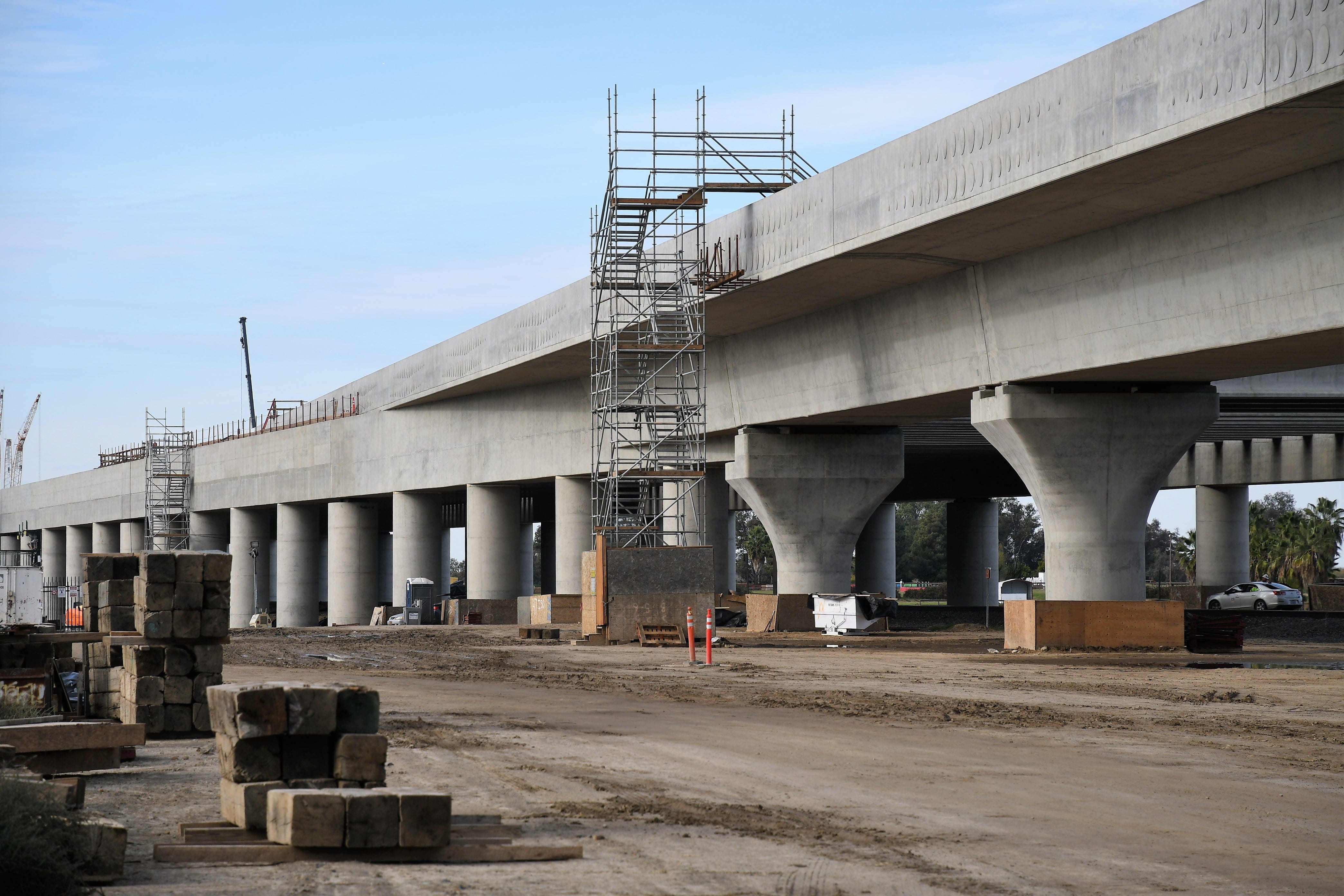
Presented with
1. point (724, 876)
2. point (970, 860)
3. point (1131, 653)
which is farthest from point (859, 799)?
point (1131, 653)

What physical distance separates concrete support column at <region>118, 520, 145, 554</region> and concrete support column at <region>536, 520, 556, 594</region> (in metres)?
24.4

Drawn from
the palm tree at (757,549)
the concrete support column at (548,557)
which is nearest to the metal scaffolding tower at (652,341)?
the concrete support column at (548,557)

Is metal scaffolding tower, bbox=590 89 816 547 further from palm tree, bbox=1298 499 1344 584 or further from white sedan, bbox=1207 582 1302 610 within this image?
palm tree, bbox=1298 499 1344 584

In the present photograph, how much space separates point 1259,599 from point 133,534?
63.1 m

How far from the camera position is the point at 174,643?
50.1 feet

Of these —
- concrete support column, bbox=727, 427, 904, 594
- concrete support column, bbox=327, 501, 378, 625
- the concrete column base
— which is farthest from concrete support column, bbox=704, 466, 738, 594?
concrete support column, bbox=327, 501, 378, 625

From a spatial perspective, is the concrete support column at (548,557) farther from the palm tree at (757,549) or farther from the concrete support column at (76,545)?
the palm tree at (757,549)

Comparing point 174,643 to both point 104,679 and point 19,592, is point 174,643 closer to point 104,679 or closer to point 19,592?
point 104,679

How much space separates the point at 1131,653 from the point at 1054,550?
2575 mm

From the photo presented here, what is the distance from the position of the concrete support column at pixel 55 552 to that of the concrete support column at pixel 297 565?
122ft

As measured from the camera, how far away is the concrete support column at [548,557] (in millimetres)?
88625

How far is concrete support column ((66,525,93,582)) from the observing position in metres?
92.9

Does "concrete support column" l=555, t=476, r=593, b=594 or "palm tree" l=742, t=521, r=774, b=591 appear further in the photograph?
"palm tree" l=742, t=521, r=774, b=591

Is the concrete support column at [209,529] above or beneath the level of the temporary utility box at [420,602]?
above
